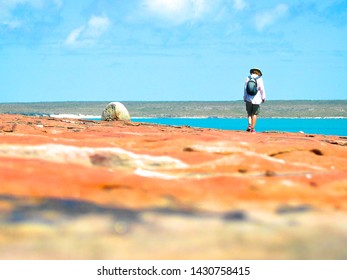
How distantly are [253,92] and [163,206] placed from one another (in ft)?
40.9

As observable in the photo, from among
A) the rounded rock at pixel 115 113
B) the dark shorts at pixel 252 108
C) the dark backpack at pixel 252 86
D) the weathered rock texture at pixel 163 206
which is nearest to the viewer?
the weathered rock texture at pixel 163 206

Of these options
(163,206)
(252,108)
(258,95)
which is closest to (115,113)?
(252,108)

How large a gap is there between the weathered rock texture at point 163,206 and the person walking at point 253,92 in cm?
995

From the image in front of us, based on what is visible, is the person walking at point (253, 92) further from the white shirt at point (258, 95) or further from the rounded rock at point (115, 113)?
the rounded rock at point (115, 113)

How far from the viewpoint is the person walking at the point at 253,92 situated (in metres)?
17.0

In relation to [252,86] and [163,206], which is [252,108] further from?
[163,206]

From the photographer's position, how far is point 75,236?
4367 mm

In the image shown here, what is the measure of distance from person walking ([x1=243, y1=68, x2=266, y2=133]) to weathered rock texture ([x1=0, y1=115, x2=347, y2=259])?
9.95 meters

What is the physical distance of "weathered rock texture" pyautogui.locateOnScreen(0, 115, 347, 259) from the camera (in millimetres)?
4270

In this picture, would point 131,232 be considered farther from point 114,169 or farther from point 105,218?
point 114,169

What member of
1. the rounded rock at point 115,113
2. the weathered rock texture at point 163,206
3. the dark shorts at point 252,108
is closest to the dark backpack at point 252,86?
the dark shorts at point 252,108

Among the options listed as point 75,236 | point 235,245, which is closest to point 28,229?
point 75,236

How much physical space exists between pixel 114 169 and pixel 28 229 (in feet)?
7.19

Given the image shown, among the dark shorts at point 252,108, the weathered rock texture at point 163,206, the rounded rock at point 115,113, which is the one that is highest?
the rounded rock at point 115,113
